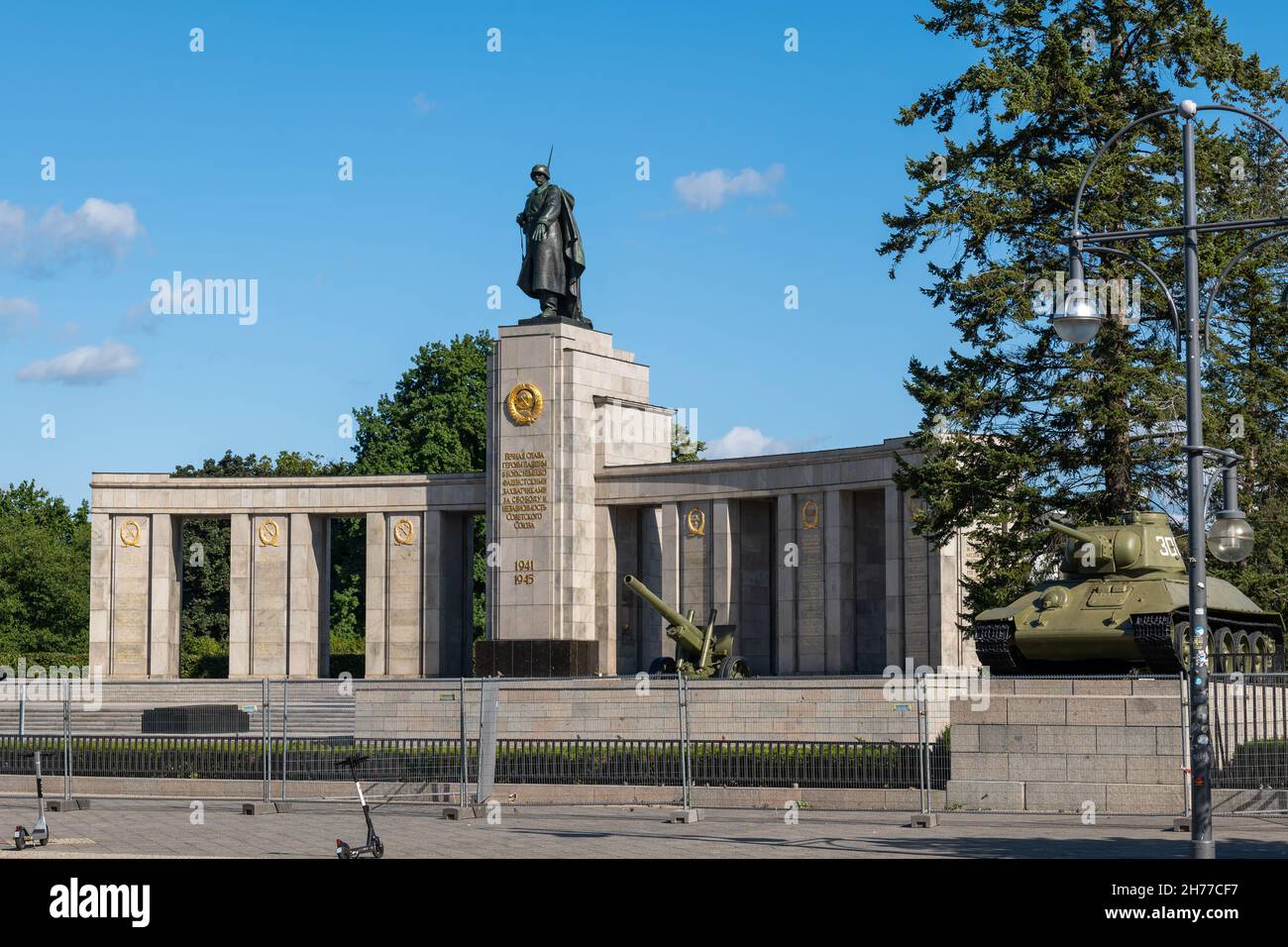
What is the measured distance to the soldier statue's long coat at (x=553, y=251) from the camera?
164 ft

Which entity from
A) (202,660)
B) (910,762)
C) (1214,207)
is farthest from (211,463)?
(910,762)

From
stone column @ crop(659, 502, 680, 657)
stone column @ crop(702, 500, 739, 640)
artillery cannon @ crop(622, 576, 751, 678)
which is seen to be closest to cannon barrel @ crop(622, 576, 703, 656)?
artillery cannon @ crop(622, 576, 751, 678)

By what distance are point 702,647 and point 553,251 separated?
1433cm

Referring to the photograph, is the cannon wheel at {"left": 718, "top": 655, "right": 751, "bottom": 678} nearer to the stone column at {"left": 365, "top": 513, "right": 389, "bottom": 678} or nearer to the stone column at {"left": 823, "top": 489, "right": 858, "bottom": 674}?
the stone column at {"left": 823, "top": 489, "right": 858, "bottom": 674}

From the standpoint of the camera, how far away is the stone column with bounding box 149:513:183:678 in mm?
55125

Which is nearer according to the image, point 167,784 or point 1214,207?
point 167,784

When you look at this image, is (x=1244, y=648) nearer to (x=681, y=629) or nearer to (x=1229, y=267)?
(x=1229, y=267)

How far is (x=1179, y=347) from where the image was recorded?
3222cm

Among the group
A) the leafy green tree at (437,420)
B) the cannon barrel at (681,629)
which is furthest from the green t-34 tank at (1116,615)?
the leafy green tree at (437,420)

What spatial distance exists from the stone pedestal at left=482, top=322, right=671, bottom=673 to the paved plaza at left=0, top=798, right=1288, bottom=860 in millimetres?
22149

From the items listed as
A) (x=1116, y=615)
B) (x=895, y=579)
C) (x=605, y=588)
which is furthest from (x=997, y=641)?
(x=605, y=588)

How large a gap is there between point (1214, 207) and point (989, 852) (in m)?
27.0
